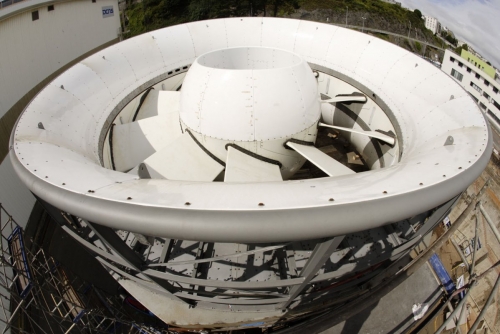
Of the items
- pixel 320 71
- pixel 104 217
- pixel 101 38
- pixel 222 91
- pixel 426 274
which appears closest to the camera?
pixel 104 217

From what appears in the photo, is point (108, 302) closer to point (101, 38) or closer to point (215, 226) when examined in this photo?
point (215, 226)

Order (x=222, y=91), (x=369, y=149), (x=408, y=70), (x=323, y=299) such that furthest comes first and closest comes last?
(x=369, y=149) < (x=408, y=70) < (x=323, y=299) < (x=222, y=91)

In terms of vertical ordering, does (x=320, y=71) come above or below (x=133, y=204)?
above

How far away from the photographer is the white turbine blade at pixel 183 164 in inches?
217

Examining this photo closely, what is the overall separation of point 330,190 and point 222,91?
9.75ft

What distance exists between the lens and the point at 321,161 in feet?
17.3

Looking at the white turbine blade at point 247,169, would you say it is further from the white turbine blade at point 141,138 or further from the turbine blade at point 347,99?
the turbine blade at point 347,99

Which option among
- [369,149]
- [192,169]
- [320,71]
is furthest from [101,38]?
[369,149]

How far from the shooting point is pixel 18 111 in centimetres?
1064

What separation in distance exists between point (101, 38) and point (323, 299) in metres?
18.2

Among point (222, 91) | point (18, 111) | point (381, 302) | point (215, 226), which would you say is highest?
point (18, 111)

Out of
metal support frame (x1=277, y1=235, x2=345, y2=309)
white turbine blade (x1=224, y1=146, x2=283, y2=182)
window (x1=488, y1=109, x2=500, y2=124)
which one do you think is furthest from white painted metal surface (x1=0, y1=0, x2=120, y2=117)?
window (x1=488, y1=109, x2=500, y2=124)

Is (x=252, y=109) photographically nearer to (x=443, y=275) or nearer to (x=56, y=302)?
(x=56, y=302)

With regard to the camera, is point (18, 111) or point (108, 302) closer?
point (108, 302)
